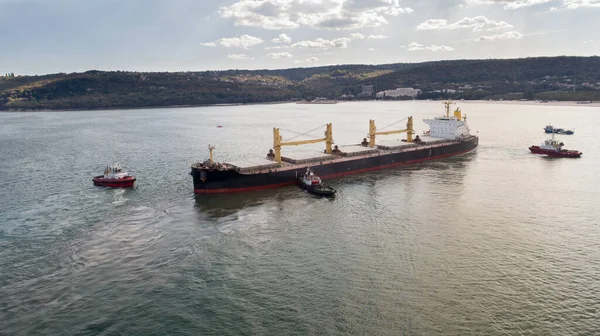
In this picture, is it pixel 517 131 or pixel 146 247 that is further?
pixel 517 131

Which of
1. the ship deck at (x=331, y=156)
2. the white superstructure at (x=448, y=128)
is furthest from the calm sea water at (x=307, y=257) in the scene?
the white superstructure at (x=448, y=128)

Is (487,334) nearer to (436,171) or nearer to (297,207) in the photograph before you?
(297,207)

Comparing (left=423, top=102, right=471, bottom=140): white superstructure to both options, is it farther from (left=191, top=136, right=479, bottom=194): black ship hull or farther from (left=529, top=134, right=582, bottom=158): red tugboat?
(left=529, top=134, right=582, bottom=158): red tugboat

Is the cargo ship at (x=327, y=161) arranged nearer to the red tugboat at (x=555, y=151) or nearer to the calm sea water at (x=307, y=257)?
the calm sea water at (x=307, y=257)

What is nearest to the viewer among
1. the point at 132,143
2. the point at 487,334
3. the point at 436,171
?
the point at 487,334

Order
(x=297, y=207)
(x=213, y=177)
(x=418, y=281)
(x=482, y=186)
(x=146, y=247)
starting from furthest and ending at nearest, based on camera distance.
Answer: (x=482, y=186) < (x=213, y=177) < (x=297, y=207) < (x=146, y=247) < (x=418, y=281)

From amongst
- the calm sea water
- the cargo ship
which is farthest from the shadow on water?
the cargo ship

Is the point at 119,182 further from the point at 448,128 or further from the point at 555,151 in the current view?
the point at 555,151

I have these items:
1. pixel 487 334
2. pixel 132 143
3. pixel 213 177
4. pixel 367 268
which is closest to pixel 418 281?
pixel 367 268
